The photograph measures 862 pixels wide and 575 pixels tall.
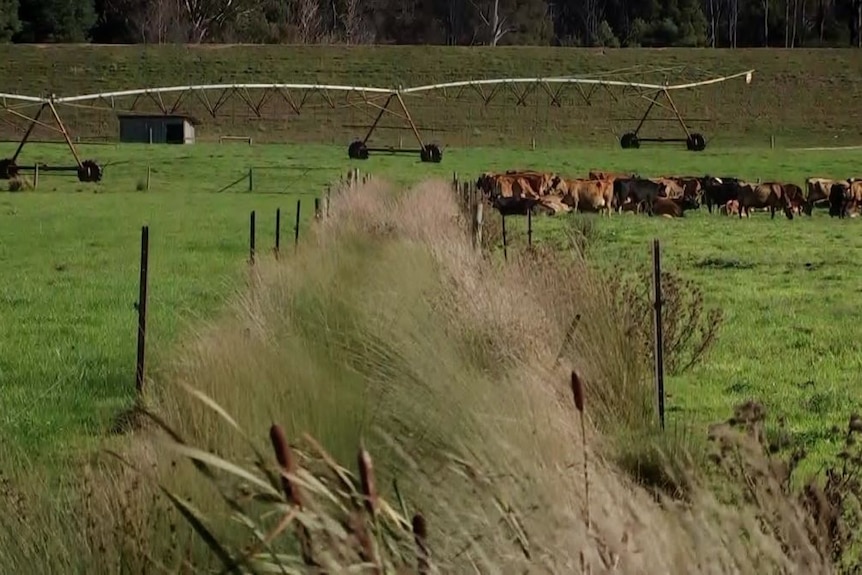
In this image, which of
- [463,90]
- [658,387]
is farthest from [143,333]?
[463,90]

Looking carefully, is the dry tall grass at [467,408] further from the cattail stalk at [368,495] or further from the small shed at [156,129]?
the small shed at [156,129]

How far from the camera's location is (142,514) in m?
3.80

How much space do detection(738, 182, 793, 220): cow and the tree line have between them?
6477 cm

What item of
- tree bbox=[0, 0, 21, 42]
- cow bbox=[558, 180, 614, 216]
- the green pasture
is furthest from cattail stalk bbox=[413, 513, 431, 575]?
tree bbox=[0, 0, 21, 42]

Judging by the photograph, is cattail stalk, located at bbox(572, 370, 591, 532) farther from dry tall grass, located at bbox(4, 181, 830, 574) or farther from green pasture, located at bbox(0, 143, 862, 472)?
green pasture, located at bbox(0, 143, 862, 472)

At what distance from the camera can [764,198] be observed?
31.6 metres

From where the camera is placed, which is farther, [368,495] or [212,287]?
[212,287]

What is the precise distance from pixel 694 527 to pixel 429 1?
112760 millimetres

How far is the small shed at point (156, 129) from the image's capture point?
60.9 metres

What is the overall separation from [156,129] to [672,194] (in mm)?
34219

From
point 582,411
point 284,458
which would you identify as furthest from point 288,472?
point 582,411

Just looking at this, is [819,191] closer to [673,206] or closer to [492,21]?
[673,206]

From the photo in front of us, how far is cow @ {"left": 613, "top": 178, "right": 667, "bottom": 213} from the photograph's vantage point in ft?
105

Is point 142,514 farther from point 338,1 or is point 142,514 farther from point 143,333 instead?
point 338,1
